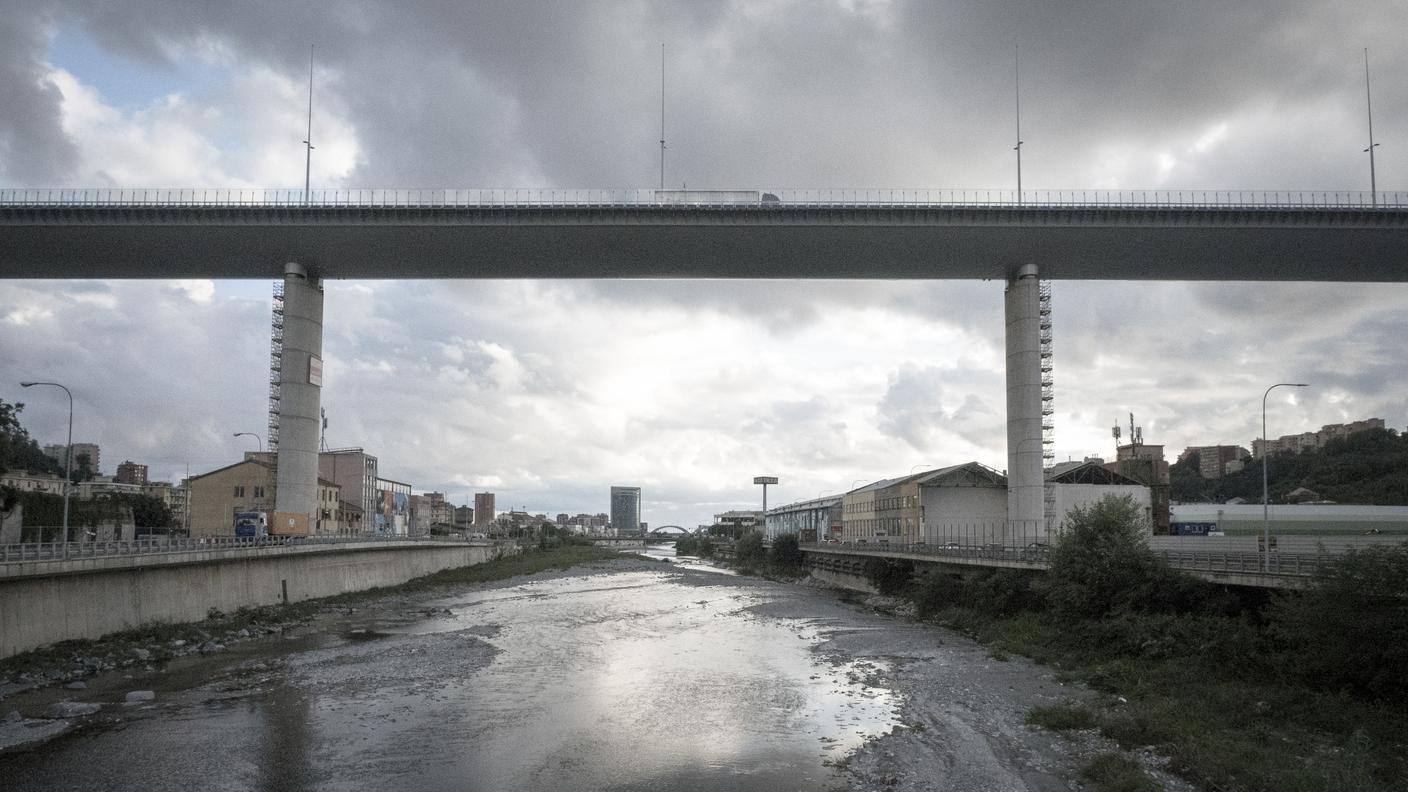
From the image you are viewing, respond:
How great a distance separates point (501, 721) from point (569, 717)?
1934 mm

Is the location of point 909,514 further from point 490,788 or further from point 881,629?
point 490,788

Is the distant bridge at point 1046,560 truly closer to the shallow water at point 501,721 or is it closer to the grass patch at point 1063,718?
the grass patch at point 1063,718

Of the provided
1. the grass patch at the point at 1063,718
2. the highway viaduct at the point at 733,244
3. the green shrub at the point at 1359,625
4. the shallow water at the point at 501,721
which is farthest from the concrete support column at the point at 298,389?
the green shrub at the point at 1359,625

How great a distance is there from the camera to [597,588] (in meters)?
85.0

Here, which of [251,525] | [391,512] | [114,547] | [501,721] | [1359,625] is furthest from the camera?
[391,512]

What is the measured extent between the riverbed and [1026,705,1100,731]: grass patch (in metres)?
0.59

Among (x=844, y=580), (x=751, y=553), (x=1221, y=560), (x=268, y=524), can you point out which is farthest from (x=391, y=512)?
(x=1221, y=560)

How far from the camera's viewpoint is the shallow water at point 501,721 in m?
19.6

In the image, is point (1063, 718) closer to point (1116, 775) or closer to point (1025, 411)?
point (1116, 775)

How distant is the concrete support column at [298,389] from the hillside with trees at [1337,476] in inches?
3678

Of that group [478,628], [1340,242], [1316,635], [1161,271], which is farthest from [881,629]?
[1340,242]

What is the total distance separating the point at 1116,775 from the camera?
59.9 ft

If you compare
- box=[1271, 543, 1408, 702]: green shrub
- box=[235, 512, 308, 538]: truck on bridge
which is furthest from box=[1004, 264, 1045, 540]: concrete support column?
box=[235, 512, 308, 538]: truck on bridge

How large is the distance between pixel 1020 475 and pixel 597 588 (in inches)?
1600
